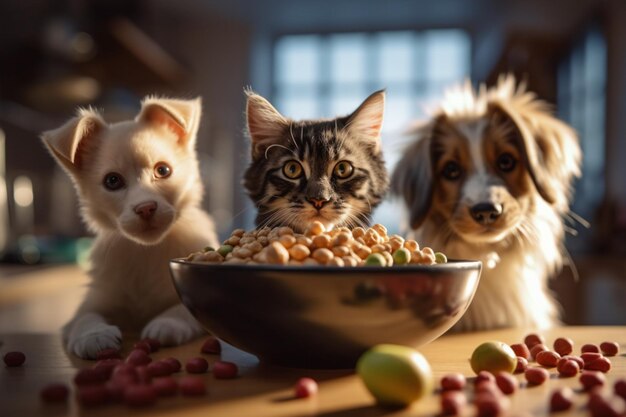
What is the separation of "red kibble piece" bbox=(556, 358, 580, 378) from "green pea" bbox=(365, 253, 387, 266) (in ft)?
0.92

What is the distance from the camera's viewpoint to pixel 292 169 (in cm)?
99

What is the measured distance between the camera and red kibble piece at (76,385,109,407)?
2.06 ft

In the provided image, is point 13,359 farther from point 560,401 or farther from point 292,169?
point 560,401

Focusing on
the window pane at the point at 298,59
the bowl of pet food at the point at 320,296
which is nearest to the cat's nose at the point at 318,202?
the bowl of pet food at the point at 320,296

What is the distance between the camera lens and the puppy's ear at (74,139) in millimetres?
990

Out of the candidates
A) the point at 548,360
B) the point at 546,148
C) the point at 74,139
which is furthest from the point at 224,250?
the point at 546,148

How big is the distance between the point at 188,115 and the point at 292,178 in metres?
0.26

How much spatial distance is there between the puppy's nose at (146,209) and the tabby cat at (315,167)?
178 millimetres

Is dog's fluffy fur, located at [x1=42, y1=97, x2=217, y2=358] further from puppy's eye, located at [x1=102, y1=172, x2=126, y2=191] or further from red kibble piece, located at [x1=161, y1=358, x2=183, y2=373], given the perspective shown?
red kibble piece, located at [x1=161, y1=358, x2=183, y2=373]

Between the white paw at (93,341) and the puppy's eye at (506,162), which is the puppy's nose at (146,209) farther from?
the puppy's eye at (506,162)

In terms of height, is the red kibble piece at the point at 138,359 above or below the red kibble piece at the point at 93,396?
below

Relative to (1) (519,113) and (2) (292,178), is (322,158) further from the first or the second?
(1) (519,113)

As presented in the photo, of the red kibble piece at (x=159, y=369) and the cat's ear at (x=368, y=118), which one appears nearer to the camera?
the red kibble piece at (x=159, y=369)

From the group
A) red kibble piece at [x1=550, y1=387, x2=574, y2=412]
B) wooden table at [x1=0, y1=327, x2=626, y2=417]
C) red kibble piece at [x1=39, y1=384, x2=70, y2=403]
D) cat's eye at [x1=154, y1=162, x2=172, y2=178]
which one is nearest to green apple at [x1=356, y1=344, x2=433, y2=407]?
wooden table at [x1=0, y1=327, x2=626, y2=417]
